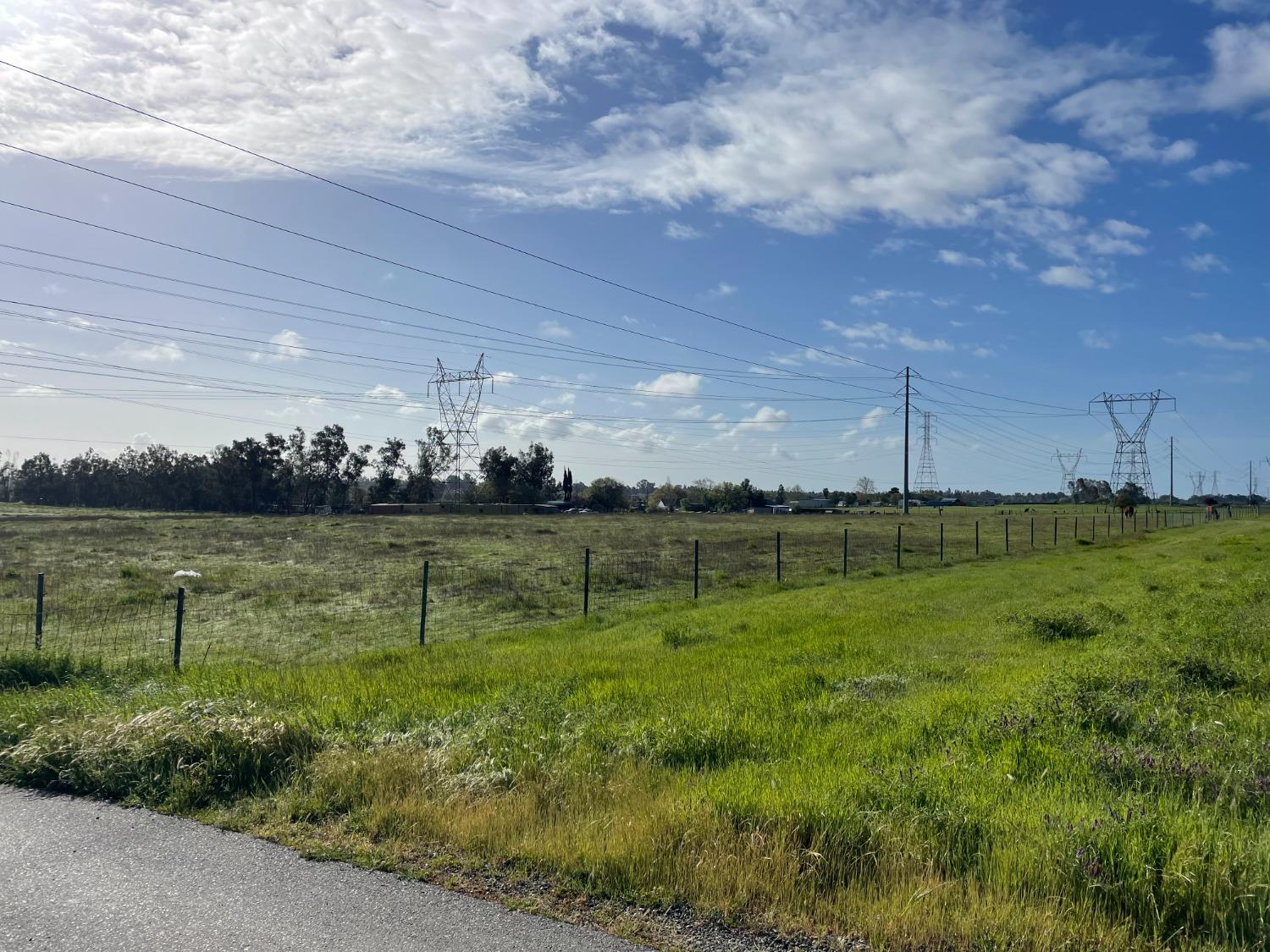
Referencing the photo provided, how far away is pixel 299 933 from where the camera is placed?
4480mm

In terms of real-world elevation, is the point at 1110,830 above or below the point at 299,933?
above

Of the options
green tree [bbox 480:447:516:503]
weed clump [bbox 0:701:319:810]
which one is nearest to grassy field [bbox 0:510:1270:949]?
weed clump [bbox 0:701:319:810]

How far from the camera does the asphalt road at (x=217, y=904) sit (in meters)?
4.39

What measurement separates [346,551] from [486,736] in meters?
31.1

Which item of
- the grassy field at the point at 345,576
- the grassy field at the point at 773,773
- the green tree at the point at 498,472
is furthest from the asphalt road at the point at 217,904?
the green tree at the point at 498,472

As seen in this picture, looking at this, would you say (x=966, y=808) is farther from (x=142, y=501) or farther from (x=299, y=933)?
(x=142, y=501)

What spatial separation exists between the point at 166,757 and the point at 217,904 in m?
2.57

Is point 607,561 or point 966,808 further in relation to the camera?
point 607,561

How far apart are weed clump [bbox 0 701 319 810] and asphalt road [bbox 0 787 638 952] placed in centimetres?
71

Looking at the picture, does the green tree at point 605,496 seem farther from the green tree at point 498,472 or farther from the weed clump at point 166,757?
the weed clump at point 166,757

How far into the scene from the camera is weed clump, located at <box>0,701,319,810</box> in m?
6.66

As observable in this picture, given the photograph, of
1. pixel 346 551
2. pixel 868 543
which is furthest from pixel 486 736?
pixel 868 543

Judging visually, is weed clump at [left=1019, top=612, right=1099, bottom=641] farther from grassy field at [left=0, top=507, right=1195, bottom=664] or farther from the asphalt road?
the asphalt road

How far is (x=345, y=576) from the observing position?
2688 cm
